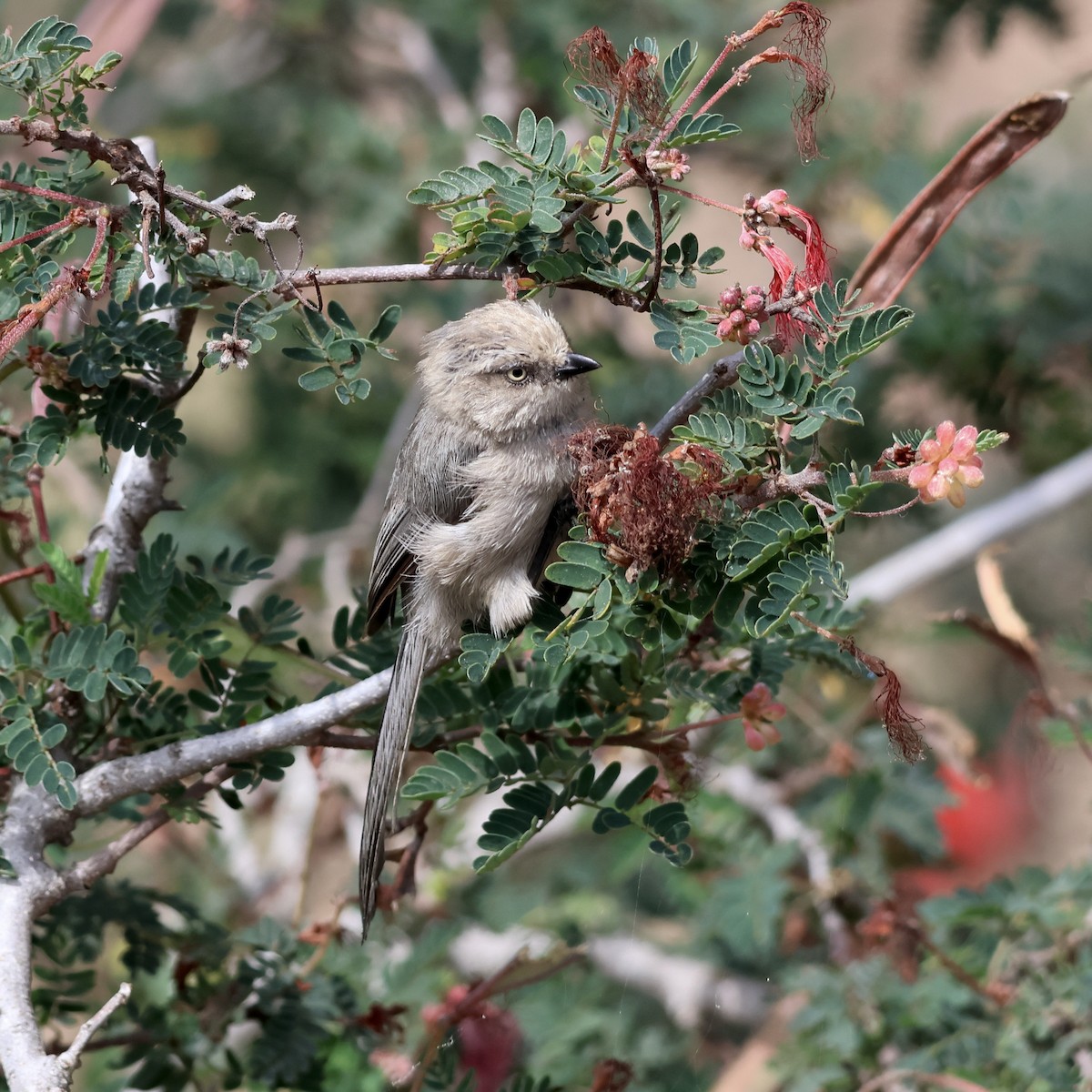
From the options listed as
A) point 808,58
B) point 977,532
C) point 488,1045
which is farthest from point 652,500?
point 977,532

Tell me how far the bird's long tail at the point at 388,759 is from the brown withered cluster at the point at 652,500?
0.58m

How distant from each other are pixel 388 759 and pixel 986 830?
3797 mm

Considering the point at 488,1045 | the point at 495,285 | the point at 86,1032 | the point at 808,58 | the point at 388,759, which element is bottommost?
the point at 86,1032

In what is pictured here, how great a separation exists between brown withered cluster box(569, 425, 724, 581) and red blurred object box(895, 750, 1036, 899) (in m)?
3.07

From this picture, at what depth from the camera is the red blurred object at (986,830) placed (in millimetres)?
4934

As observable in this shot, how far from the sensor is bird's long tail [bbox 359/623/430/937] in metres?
2.52

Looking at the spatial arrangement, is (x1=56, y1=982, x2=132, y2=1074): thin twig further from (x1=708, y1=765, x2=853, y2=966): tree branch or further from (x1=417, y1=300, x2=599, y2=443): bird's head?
(x1=708, y1=765, x2=853, y2=966): tree branch

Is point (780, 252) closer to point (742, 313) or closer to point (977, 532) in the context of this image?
point (742, 313)

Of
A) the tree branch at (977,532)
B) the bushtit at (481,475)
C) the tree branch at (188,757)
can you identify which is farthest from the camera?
the tree branch at (977,532)

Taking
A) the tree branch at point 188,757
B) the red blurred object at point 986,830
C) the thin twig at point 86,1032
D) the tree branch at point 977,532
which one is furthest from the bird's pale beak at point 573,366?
the red blurred object at point 986,830

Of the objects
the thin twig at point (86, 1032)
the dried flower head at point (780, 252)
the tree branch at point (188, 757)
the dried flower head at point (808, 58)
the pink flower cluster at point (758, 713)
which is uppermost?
the dried flower head at point (808, 58)

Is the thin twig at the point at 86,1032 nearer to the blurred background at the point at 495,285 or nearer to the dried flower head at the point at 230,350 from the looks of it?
the dried flower head at the point at 230,350

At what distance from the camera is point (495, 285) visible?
503 centimetres

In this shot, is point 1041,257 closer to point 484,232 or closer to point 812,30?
point 812,30
